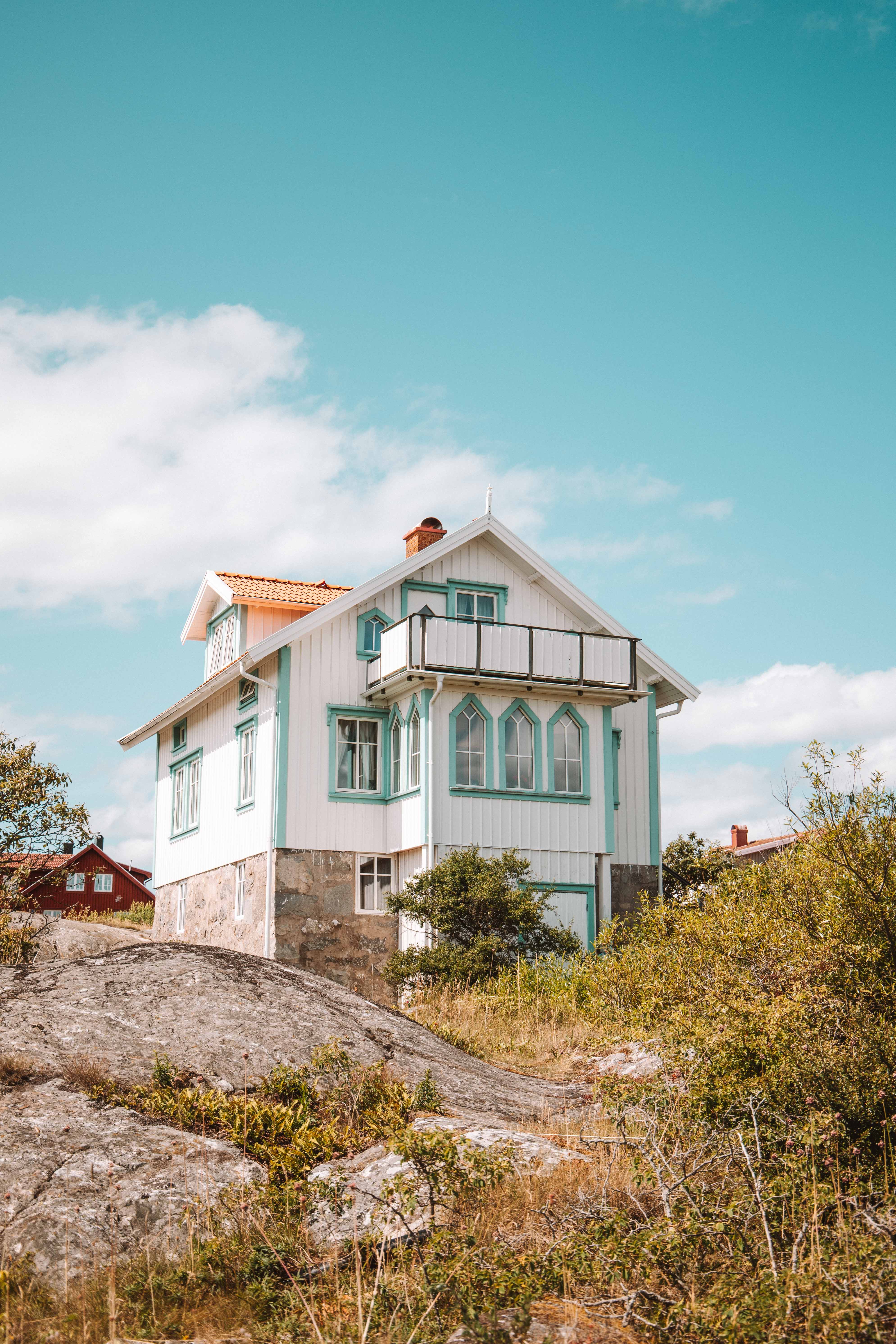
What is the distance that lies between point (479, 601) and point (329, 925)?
6.63 m

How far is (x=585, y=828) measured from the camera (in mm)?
20953

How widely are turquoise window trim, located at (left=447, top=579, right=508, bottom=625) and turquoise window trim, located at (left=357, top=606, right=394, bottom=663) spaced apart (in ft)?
4.05

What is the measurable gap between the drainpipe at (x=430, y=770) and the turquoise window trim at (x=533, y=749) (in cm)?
129

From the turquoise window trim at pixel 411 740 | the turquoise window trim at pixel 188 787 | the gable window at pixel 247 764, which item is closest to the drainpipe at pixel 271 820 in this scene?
the gable window at pixel 247 764

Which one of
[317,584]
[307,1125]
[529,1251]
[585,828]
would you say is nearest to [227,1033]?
[307,1125]

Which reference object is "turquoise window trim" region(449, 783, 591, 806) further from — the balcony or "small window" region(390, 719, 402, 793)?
the balcony

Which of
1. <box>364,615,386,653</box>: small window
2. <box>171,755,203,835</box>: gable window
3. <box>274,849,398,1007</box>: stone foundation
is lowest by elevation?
<box>274,849,398,1007</box>: stone foundation

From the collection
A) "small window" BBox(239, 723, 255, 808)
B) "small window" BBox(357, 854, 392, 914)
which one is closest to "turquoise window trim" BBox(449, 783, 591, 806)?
"small window" BBox(357, 854, 392, 914)

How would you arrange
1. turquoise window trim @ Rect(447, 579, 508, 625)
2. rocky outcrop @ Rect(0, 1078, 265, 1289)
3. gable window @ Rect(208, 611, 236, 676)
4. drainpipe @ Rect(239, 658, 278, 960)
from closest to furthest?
rocky outcrop @ Rect(0, 1078, 265, 1289), drainpipe @ Rect(239, 658, 278, 960), turquoise window trim @ Rect(447, 579, 508, 625), gable window @ Rect(208, 611, 236, 676)

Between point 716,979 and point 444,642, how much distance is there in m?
10.6

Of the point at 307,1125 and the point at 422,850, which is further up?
the point at 422,850

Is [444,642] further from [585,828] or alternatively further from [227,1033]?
[227,1033]

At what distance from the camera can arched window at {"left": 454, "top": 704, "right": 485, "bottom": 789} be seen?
20297 mm

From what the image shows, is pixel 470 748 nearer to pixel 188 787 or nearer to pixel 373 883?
pixel 373 883
